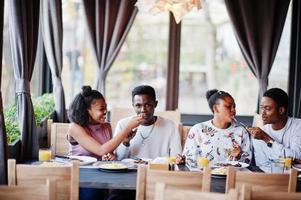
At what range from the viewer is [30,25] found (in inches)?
148

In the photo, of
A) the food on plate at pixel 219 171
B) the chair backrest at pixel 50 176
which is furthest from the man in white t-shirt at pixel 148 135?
the chair backrest at pixel 50 176

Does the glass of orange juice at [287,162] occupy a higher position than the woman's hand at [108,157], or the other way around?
the glass of orange juice at [287,162]

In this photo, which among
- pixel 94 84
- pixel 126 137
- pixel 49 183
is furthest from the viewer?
pixel 94 84

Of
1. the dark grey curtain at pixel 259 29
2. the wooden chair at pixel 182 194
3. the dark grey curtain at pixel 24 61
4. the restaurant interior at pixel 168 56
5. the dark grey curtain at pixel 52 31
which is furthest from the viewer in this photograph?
the dark grey curtain at pixel 259 29

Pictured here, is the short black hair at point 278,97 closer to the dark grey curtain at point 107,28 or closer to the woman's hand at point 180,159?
the woman's hand at point 180,159

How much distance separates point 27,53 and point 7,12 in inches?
14.2

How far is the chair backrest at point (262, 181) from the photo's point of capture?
2.53 m

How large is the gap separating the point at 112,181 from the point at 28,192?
2.34ft

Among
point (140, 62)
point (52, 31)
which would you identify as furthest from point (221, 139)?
point (140, 62)

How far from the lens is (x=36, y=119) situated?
172 inches

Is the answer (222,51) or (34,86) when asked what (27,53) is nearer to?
(34,86)

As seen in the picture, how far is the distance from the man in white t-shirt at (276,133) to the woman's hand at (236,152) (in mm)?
137

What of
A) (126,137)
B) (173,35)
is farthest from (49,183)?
(173,35)

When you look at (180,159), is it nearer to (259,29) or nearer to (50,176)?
(50,176)
